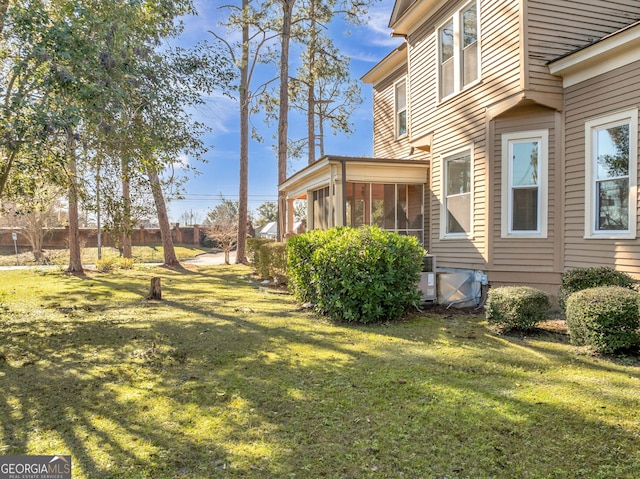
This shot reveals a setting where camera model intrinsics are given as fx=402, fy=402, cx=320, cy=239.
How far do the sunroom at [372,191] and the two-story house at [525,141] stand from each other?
0.05m

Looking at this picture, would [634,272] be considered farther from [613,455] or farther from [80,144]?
Answer: [80,144]

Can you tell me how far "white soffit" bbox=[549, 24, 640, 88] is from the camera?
5812 millimetres

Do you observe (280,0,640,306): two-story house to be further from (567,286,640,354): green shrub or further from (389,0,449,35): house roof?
(567,286,640,354): green shrub

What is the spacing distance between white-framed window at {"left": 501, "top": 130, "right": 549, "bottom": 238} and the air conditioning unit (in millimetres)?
1424

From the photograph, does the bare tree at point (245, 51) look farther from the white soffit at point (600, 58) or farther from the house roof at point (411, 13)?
the white soffit at point (600, 58)

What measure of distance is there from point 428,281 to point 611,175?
3.37 meters

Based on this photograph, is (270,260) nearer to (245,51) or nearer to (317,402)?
(317,402)

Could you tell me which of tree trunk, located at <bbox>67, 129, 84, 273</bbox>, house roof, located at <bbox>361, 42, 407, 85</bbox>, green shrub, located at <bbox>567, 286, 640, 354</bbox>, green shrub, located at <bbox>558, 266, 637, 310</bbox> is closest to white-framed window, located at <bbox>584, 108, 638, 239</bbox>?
green shrub, located at <bbox>558, 266, 637, 310</bbox>

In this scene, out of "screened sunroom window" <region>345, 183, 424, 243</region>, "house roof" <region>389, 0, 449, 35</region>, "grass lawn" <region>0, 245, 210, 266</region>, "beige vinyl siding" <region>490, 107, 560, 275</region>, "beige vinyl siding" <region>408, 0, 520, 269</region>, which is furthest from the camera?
"grass lawn" <region>0, 245, 210, 266</region>

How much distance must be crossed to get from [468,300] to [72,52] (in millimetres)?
7541

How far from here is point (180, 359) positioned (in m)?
4.80

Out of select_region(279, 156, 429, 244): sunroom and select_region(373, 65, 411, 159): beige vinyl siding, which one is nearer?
select_region(279, 156, 429, 244): sunroom

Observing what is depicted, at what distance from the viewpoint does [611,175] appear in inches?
246

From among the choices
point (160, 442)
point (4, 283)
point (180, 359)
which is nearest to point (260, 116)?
point (4, 283)
